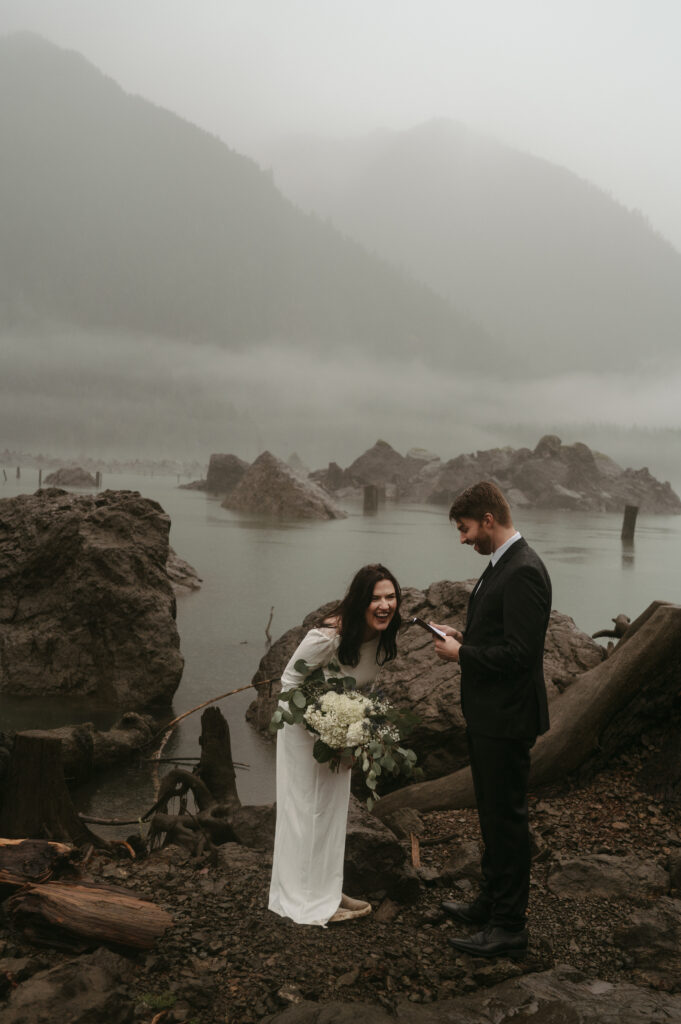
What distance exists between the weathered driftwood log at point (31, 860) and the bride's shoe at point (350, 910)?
1.52 meters

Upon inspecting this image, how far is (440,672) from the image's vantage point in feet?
26.1

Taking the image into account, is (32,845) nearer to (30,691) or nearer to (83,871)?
(83,871)

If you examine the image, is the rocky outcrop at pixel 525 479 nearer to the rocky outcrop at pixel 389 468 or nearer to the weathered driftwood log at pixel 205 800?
the rocky outcrop at pixel 389 468

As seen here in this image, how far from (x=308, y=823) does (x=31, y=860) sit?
61.0 inches

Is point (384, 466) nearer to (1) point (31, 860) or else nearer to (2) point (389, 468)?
(2) point (389, 468)

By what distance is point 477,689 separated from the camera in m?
4.25

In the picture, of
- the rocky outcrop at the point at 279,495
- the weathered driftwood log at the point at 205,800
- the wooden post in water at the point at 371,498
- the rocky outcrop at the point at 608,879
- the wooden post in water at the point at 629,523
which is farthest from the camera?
the wooden post in water at the point at 371,498

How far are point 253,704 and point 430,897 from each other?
8374mm

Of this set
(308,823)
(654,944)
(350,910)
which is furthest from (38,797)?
(654,944)

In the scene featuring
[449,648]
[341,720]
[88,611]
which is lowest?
[88,611]

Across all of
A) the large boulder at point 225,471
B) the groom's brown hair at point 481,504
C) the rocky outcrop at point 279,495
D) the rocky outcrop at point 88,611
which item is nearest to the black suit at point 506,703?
the groom's brown hair at point 481,504

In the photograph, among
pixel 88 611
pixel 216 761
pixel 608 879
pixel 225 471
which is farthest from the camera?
pixel 225 471

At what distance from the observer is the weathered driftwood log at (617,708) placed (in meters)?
6.43

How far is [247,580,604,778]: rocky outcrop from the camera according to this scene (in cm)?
732
